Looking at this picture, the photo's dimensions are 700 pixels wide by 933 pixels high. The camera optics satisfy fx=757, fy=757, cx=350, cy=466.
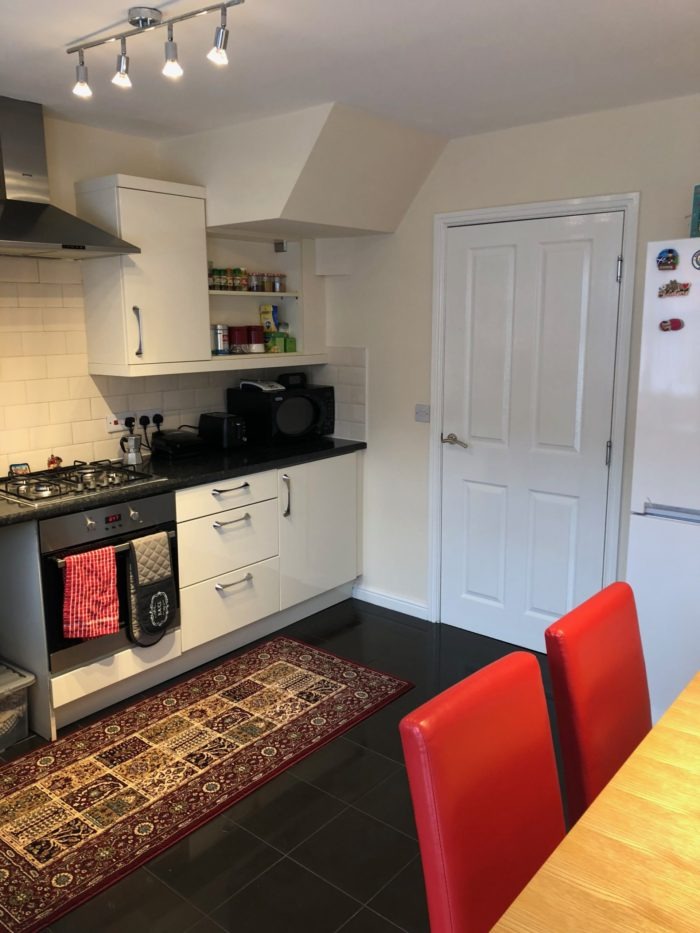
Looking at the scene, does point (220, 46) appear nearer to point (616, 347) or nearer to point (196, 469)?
point (196, 469)

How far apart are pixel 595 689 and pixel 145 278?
7.91 feet

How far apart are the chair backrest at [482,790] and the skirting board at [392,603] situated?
248cm

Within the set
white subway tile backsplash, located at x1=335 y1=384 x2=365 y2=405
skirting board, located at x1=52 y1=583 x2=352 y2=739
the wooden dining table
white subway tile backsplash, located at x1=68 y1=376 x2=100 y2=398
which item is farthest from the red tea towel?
the wooden dining table

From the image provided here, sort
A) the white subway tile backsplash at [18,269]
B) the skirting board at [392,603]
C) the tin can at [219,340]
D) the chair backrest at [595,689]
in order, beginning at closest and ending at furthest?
the chair backrest at [595,689], the white subway tile backsplash at [18,269], the tin can at [219,340], the skirting board at [392,603]

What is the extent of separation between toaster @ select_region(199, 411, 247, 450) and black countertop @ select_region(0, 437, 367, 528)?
46mm

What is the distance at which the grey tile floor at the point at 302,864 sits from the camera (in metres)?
1.99

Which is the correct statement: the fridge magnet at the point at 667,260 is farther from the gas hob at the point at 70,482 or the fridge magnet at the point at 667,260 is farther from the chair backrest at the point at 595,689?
the gas hob at the point at 70,482

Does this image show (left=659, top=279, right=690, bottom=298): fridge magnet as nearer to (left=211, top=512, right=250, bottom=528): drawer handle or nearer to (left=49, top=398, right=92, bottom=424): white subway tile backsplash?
(left=211, top=512, right=250, bottom=528): drawer handle

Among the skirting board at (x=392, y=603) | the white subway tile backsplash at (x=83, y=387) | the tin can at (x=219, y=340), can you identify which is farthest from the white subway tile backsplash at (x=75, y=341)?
the skirting board at (x=392, y=603)

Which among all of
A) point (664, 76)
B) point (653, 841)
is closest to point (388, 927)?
point (653, 841)

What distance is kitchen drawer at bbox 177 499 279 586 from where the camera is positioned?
3.15 meters

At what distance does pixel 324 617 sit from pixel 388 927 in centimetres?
204

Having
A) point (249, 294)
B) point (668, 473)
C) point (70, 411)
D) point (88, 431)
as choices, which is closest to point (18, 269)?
point (70, 411)

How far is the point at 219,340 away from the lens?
3.69 metres
